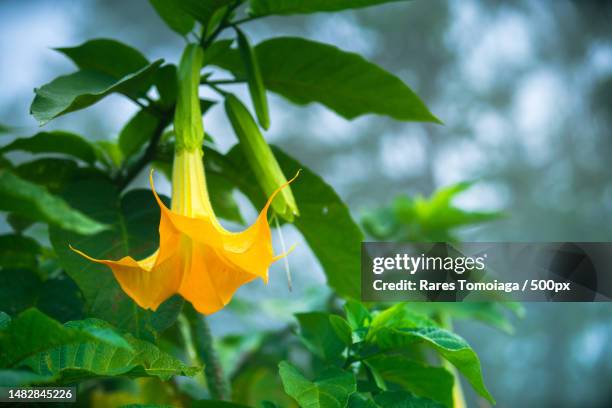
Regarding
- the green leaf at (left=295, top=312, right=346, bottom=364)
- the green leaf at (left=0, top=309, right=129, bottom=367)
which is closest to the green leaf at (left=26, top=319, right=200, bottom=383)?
the green leaf at (left=0, top=309, right=129, bottom=367)

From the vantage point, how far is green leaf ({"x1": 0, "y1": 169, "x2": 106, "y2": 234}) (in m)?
0.26

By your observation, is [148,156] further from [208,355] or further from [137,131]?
[208,355]

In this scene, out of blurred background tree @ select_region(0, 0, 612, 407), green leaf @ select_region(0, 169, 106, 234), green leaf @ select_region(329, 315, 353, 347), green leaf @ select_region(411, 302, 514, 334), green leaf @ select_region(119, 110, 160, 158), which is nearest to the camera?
green leaf @ select_region(0, 169, 106, 234)

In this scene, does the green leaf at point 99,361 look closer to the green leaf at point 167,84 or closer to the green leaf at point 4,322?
the green leaf at point 4,322

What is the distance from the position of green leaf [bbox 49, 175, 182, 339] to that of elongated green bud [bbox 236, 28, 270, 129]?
0.33 ft

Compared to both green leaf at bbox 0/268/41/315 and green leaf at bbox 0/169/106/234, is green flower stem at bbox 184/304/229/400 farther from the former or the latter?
green leaf at bbox 0/169/106/234

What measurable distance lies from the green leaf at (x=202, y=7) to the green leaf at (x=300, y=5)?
0.10 feet

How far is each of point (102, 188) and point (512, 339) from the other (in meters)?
2.34

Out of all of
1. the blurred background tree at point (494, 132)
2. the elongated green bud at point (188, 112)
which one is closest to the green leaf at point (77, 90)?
the elongated green bud at point (188, 112)

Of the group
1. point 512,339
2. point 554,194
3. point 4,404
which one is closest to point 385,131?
point 554,194

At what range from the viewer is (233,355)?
77cm

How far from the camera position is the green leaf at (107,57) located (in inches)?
17.6

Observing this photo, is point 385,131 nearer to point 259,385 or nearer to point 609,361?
point 609,361

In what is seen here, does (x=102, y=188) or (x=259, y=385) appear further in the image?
(x=259, y=385)
